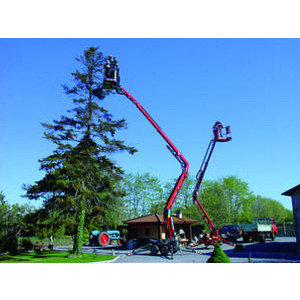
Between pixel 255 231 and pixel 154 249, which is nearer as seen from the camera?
pixel 154 249

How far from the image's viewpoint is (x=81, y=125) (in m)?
20.6

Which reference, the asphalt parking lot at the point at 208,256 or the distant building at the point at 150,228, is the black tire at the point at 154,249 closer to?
the asphalt parking lot at the point at 208,256

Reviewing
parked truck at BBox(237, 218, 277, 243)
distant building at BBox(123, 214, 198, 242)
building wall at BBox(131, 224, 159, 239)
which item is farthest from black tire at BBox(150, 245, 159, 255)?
parked truck at BBox(237, 218, 277, 243)

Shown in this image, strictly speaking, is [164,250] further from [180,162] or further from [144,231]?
[144,231]

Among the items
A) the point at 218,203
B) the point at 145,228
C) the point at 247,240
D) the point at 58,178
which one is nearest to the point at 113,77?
the point at 58,178

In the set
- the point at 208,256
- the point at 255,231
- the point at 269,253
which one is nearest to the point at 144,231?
the point at 208,256

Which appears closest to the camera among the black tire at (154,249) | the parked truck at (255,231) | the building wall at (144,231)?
the black tire at (154,249)

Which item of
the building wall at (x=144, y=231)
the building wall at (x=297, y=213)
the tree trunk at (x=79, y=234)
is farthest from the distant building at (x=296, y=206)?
the tree trunk at (x=79, y=234)

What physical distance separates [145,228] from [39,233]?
12.2 metres

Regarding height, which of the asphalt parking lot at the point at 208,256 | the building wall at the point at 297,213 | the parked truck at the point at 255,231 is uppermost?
the building wall at the point at 297,213

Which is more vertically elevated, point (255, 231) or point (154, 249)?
point (255, 231)

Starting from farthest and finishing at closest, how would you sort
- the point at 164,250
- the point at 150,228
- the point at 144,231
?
the point at 144,231
the point at 150,228
the point at 164,250

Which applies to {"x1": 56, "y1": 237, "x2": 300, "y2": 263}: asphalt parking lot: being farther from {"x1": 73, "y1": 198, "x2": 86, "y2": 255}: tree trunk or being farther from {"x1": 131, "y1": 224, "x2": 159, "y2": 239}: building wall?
{"x1": 131, "y1": 224, "x2": 159, "y2": 239}: building wall
